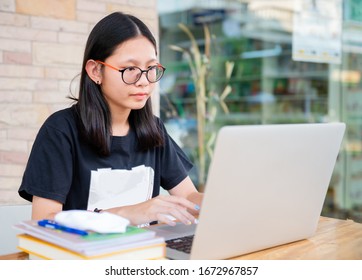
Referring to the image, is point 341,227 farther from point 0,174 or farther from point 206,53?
point 206,53

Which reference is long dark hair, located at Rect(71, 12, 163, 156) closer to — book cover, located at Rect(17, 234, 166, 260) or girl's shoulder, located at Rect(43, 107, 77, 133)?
girl's shoulder, located at Rect(43, 107, 77, 133)

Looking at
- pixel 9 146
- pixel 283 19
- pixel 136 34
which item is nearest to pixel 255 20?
pixel 283 19

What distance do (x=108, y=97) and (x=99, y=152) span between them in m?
0.18

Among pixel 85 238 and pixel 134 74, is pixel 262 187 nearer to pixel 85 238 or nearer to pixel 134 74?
pixel 85 238

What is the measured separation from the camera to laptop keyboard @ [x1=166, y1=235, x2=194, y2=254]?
1144 mm

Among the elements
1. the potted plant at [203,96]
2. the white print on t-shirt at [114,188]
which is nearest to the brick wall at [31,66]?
the white print on t-shirt at [114,188]

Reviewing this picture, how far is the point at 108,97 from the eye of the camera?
159cm

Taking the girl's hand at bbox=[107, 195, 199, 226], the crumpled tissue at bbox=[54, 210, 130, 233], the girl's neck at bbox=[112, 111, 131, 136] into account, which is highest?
the girl's neck at bbox=[112, 111, 131, 136]

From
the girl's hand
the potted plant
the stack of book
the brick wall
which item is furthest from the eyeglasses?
the potted plant

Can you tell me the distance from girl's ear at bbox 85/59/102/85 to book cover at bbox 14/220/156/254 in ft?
2.08

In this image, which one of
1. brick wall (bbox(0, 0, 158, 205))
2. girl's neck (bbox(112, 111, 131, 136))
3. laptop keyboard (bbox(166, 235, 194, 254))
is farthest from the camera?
brick wall (bbox(0, 0, 158, 205))

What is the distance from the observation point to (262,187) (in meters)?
1.08

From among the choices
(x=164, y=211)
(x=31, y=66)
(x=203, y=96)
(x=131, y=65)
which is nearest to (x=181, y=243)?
(x=164, y=211)

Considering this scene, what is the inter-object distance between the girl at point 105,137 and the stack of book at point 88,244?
0.34 metres
